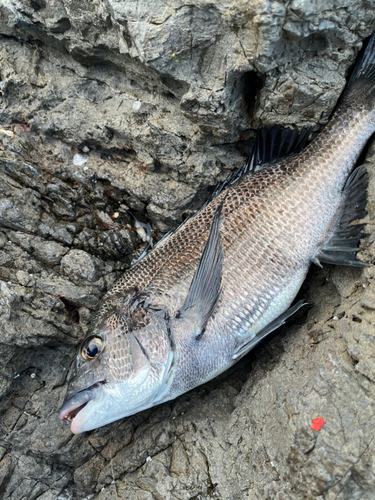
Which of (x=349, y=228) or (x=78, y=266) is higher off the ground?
(x=349, y=228)

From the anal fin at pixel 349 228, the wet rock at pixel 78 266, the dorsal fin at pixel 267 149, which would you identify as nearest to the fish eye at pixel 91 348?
the wet rock at pixel 78 266

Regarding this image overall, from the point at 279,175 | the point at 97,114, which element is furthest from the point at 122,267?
the point at 279,175

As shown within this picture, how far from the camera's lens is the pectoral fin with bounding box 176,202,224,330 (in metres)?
2.59

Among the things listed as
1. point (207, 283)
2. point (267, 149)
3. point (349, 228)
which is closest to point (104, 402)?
point (207, 283)

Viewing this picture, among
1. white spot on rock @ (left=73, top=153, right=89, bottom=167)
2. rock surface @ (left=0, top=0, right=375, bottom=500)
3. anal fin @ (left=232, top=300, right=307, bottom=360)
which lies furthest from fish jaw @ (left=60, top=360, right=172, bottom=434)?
white spot on rock @ (left=73, top=153, right=89, bottom=167)

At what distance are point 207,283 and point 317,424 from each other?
3.46 ft

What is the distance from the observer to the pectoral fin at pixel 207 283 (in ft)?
8.48

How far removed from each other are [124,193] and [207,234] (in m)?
0.82

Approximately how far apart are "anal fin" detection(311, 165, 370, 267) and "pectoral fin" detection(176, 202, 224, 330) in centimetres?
72

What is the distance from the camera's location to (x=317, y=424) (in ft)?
6.93

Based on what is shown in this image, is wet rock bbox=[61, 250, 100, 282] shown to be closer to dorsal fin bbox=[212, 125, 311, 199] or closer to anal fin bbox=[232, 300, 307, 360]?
dorsal fin bbox=[212, 125, 311, 199]

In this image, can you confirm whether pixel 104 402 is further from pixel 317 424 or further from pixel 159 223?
pixel 159 223

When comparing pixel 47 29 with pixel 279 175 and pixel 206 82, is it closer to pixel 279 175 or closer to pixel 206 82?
pixel 206 82

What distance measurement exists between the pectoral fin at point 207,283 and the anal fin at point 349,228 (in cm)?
72
